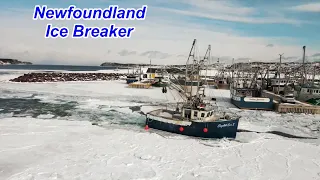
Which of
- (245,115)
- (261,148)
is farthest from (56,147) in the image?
(245,115)

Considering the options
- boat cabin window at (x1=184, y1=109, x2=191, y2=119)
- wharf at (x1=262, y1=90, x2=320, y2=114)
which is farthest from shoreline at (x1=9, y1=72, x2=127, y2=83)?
wharf at (x1=262, y1=90, x2=320, y2=114)

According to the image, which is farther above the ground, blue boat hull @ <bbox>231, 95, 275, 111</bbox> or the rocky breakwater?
the rocky breakwater

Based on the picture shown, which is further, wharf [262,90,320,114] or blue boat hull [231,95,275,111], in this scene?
blue boat hull [231,95,275,111]

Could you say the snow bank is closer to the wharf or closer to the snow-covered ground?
the snow-covered ground

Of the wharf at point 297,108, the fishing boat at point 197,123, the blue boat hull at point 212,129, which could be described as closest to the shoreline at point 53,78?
the fishing boat at point 197,123

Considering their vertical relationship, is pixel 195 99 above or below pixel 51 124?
above

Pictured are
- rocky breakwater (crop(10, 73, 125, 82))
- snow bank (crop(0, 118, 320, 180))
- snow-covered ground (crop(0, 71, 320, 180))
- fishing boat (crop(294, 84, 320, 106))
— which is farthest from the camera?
rocky breakwater (crop(10, 73, 125, 82))

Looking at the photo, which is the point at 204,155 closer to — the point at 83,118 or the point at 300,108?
the point at 83,118

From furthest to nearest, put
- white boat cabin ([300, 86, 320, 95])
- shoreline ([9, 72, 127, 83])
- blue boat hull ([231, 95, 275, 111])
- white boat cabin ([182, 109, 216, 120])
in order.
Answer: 1. shoreline ([9, 72, 127, 83])
2. white boat cabin ([300, 86, 320, 95])
3. blue boat hull ([231, 95, 275, 111])
4. white boat cabin ([182, 109, 216, 120])

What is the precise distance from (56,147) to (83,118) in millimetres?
9199

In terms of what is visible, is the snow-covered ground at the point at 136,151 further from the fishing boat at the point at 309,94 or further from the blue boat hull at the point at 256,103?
the fishing boat at the point at 309,94

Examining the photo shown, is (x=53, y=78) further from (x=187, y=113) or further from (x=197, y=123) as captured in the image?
(x=197, y=123)

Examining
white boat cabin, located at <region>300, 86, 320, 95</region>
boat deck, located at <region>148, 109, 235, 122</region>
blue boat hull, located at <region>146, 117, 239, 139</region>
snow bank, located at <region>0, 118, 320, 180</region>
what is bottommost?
snow bank, located at <region>0, 118, 320, 180</region>

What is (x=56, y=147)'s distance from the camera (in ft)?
57.7
